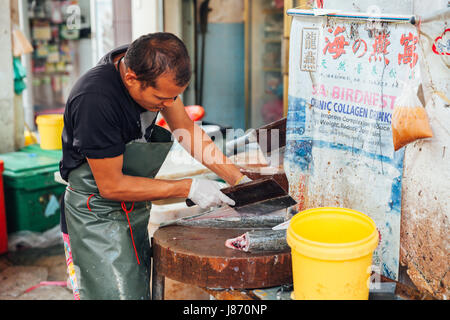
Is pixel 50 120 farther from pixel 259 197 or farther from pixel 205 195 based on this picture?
pixel 259 197

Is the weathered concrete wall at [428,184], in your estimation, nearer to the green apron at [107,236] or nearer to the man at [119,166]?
the man at [119,166]

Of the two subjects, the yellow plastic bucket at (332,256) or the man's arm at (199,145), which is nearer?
the yellow plastic bucket at (332,256)

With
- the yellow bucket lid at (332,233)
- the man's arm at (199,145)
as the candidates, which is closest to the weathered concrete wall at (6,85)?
the man's arm at (199,145)

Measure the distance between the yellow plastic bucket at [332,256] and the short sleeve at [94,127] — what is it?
2.75 ft

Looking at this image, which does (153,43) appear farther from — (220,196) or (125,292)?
(125,292)

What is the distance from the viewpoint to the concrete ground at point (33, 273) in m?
4.04

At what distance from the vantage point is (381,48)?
2090 millimetres

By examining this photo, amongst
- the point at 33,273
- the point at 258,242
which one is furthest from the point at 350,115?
the point at 33,273

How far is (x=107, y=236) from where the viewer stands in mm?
2266

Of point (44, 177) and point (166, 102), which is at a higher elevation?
point (166, 102)

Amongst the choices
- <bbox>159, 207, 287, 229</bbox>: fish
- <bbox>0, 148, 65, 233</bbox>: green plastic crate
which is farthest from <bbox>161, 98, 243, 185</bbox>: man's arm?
<bbox>0, 148, 65, 233</bbox>: green plastic crate

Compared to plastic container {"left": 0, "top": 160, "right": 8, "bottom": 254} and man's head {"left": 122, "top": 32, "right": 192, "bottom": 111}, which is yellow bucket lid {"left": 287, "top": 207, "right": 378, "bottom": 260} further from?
plastic container {"left": 0, "top": 160, "right": 8, "bottom": 254}

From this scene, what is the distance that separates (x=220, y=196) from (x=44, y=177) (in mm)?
2861
